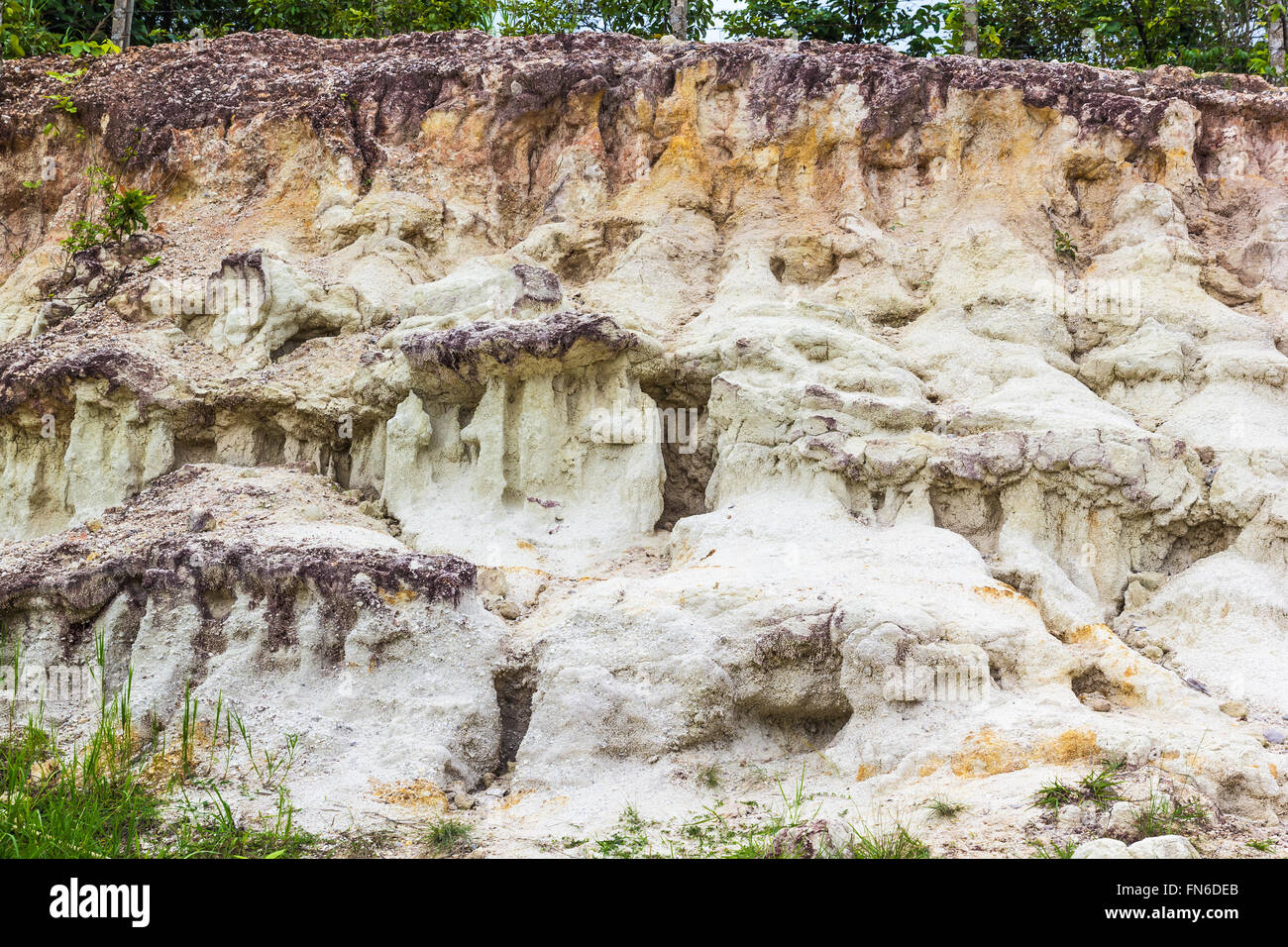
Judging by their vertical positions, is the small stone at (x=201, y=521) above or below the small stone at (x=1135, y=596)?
above

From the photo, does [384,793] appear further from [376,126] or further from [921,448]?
[376,126]

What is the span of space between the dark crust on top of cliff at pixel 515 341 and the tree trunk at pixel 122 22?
24.1 ft

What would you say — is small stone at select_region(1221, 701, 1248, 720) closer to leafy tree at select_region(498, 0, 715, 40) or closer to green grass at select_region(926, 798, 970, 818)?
green grass at select_region(926, 798, 970, 818)

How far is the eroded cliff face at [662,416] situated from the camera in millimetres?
5965

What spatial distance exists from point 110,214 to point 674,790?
7172mm

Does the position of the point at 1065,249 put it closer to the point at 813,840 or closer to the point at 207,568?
the point at 813,840

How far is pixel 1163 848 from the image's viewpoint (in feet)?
14.3

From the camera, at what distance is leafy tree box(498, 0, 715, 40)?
14914 millimetres

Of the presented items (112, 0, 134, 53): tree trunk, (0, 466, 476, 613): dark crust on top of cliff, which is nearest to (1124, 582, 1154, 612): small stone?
(0, 466, 476, 613): dark crust on top of cliff

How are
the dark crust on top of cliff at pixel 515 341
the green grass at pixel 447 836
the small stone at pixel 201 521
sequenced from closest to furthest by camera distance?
the green grass at pixel 447 836
the small stone at pixel 201 521
the dark crust on top of cliff at pixel 515 341

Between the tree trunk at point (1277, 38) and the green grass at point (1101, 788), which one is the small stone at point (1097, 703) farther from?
the tree trunk at point (1277, 38)

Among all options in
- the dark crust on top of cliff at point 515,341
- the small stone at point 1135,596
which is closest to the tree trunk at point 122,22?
the dark crust on top of cliff at point 515,341

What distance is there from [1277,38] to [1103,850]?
11.5m
